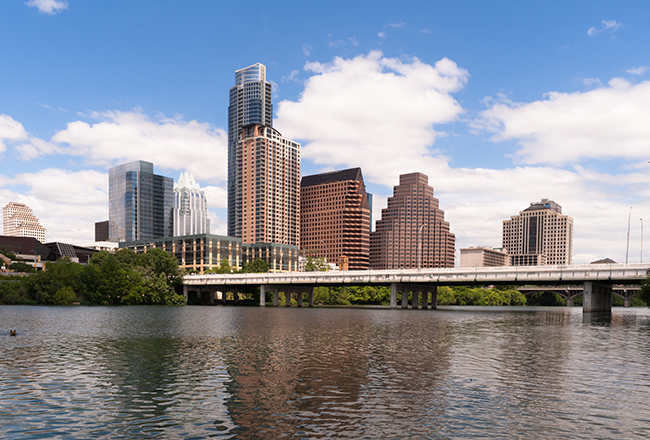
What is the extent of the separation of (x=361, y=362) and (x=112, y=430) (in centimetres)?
2055

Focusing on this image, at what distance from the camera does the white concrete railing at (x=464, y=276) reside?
4601 inches

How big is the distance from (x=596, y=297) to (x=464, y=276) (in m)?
32.4

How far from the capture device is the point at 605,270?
11738 centimetres

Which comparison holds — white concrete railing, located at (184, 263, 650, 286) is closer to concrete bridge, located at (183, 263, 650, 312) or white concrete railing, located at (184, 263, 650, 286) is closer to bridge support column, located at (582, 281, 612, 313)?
concrete bridge, located at (183, 263, 650, 312)

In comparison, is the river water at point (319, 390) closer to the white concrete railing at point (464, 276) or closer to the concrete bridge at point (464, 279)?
the white concrete railing at point (464, 276)

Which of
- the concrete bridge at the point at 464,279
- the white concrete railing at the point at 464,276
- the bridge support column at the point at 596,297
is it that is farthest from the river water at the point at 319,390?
the bridge support column at the point at 596,297

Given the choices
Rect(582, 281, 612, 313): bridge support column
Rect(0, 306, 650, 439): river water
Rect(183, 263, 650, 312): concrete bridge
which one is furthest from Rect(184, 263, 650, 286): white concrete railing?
Rect(0, 306, 650, 439): river water

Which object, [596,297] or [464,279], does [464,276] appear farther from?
[596,297]

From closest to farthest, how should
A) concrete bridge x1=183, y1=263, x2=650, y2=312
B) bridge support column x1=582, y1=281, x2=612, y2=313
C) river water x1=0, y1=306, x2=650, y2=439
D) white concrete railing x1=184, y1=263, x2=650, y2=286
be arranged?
river water x1=0, y1=306, x2=650, y2=439
white concrete railing x1=184, y1=263, x2=650, y2=286
concrete bridge x1=183, y1=263, x2=650, y2=312
bridge support column x1=582, y1=281, x2=612, y2=313

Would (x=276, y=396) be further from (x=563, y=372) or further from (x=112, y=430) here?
(x=563, y=372)

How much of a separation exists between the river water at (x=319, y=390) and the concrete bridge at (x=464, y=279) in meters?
76.4

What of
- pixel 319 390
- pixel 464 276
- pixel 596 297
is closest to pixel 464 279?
pixel 464 276

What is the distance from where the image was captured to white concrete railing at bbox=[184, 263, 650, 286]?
117 m

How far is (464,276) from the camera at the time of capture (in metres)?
142
